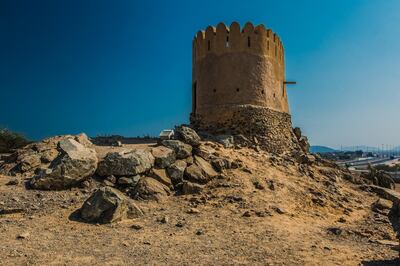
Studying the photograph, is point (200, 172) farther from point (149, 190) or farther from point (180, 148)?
point (149, 190)

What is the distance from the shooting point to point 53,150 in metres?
11.6

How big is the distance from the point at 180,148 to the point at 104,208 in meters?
4.78

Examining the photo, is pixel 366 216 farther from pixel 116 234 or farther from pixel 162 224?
pixel 116 234

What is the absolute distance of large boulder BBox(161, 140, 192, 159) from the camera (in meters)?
11.8

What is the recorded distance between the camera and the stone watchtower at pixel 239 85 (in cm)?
1623

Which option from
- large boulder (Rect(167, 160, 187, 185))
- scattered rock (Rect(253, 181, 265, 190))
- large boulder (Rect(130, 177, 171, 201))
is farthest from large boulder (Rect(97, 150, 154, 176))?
scattered rock (Rect(253, 181, 265, 190))

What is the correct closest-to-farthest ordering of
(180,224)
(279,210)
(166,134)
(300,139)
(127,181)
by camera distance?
1. (180,224)
2. (279,210)
3. (127,181)
4. (166,134)
5. (300,139)

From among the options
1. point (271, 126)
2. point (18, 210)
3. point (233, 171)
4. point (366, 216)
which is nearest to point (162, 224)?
point (18, 210)

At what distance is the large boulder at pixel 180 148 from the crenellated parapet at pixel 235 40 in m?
6.91

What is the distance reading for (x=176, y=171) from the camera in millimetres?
10719

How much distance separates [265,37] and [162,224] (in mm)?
13155

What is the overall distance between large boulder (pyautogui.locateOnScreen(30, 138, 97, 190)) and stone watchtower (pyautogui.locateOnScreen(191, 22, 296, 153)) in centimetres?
806

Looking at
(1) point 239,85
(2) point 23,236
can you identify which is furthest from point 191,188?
(1) point 239,85

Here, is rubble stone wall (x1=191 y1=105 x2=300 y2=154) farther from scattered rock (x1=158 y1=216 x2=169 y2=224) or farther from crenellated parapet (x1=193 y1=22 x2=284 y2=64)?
scattered rock (x1=158 y1=216 x2=169 y2=224)
